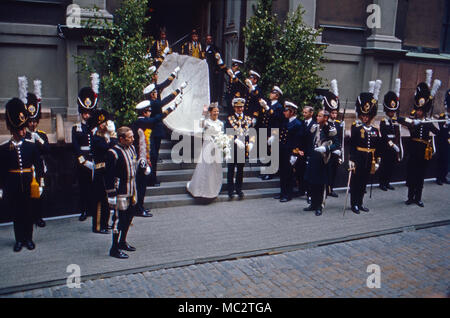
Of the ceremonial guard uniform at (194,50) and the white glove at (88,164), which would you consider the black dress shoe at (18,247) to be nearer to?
the white glove at (88,164)

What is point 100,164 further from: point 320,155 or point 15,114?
point 320,155

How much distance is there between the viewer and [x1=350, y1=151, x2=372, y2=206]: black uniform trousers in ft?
29.6

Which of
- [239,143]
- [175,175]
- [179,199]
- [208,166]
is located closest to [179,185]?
[175,175]

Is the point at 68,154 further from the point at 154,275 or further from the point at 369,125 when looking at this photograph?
the point at 369,125

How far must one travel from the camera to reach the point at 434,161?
41.5ft

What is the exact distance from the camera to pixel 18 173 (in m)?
6.75

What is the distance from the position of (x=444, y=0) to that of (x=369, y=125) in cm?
733

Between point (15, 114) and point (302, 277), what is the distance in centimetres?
498

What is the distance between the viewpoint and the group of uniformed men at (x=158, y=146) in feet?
21.9

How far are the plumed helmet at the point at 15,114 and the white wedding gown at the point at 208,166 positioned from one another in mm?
3570

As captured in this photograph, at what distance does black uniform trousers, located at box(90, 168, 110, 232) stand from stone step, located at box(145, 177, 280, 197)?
1641mm

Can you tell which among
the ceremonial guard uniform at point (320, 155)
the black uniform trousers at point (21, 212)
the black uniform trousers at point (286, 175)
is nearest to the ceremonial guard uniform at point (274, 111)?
the black uniform trousers at point (286, 175)

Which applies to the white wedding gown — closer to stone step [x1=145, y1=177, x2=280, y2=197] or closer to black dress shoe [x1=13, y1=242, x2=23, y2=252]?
stone step [x1=145, y1=177, x2=280, y2=197]
